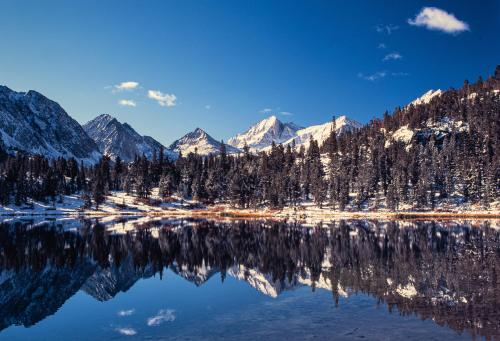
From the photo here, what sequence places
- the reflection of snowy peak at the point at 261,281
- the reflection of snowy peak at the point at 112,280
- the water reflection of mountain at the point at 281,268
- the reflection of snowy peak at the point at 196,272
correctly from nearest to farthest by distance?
the water reflection of mountain at the point at 281,268, the reflection of snowy peak at the point at 261,281, the reflection of snowy peak at the point at 112,280, the reflection of snowy peak at the point at 196,272

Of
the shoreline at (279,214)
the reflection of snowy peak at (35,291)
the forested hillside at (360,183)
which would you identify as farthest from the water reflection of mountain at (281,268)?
the forested hillside at (360,183)

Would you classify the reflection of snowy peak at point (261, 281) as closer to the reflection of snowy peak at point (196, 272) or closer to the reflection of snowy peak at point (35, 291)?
the reflection of snowy peak at point (196, 272)

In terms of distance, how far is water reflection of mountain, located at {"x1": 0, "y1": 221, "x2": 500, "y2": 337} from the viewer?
94.5 ft

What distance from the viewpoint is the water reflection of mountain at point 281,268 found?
28.8 meters

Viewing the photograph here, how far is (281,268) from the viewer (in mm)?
45438

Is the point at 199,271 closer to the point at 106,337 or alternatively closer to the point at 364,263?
the point at 364,263

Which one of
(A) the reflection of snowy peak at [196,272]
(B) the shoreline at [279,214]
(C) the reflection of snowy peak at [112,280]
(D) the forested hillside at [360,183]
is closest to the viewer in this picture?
(C) the reflection of snowy peak at [112,280]

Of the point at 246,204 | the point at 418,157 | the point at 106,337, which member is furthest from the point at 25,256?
the point at 418,157

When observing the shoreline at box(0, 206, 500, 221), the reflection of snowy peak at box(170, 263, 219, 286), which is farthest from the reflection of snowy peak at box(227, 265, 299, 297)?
the shoreline at box(0, 206, 500, 221)

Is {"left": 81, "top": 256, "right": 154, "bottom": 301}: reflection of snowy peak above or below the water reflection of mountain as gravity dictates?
below

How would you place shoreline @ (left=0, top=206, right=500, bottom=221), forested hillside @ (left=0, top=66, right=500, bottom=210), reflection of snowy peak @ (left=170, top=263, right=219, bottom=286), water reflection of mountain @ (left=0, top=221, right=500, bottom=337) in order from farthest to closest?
forested hillside @ (left=0, top=66, right=500, bottom=210)
shoreline @ (left=0, top=206, right=500, bottom=221)
reflection of snowy peak @ (left=170, top=263, right=219, bottom=286)
water reflection of mountain @ (left=0, top=221, right=500, bottom=337)

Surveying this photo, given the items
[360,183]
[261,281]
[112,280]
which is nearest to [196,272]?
[112,280]

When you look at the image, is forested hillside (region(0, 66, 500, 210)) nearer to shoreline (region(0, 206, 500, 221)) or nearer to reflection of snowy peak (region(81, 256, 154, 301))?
shoreline (region(0, 206, 500, 221))

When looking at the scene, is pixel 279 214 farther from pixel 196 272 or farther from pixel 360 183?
pixel 196 272
